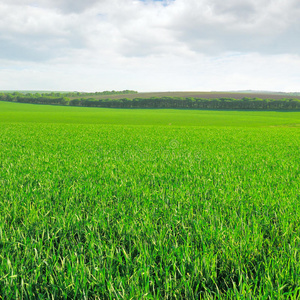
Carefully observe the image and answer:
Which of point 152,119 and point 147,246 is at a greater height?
point 152,119

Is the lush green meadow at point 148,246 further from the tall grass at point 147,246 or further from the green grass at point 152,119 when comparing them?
the green grass at point 152,119

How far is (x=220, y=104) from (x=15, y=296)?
452ft

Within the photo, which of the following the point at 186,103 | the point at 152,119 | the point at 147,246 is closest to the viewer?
the point at 147,246

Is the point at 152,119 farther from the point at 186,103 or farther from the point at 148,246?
the point at 186,103

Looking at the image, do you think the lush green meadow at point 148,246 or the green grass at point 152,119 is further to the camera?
the green grass at point 152,119

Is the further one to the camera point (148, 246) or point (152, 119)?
point (152, 119)

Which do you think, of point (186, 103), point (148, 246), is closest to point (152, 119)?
point (148, 246)

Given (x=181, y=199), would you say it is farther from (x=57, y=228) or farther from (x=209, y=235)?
(x=57, y=228)

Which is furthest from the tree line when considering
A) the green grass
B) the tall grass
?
the tall grass

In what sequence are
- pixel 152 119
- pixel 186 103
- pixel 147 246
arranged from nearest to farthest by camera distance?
1. pixel 147 246
2. pixel 152 119
3. pixel 186 103

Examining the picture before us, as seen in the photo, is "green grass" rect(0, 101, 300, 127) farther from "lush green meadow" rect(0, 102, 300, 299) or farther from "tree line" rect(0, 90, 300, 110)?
"lush green meadow" rect(0, 102, 300, 299)

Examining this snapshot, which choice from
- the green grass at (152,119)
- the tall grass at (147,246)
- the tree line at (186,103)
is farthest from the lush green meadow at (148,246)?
the tree line at (186,103)

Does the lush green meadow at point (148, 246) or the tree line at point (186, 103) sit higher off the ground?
the tree line at point (186, 103)

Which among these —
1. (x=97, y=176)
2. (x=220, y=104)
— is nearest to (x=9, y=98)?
(x=220, y=104)
